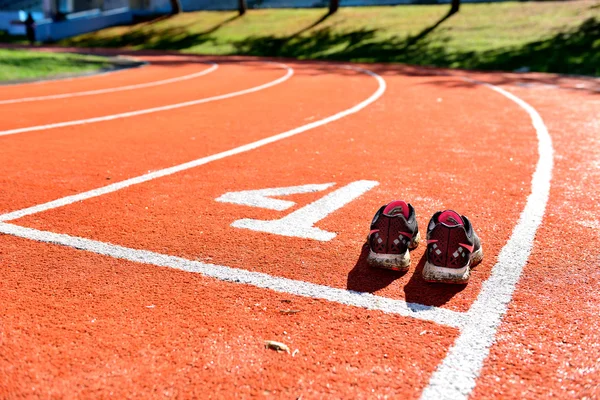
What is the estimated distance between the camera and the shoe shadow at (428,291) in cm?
327

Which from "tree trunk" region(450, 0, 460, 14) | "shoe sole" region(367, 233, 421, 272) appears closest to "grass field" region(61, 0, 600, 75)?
"tree trunk" region(450, 0, 460, 14)

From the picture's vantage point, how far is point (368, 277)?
11.7 ft

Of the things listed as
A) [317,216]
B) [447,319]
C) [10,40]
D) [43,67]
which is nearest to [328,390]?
[447,319]

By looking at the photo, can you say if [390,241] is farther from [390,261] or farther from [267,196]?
[267,196]

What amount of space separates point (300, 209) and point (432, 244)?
1446 mm

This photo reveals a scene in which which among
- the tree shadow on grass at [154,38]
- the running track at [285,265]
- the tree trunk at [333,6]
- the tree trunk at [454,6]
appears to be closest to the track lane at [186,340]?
the running track at [285,265]

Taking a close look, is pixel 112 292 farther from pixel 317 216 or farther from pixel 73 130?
pixel 73 130

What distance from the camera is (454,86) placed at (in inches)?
551

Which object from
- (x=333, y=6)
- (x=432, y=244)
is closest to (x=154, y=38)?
(x=333, y=6)

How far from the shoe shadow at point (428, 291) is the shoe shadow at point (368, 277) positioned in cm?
12

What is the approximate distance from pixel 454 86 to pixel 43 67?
10.3 meters

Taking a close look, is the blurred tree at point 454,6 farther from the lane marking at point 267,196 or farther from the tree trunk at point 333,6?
the lane marking at point 267,196

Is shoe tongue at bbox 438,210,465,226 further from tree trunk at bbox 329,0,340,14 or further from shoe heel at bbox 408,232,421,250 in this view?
tree trunk at bbox 329,0,340,14

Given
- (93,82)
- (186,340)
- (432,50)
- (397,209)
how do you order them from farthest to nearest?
(432,50), (93,82), (397,209), (186,340)
